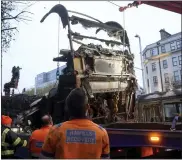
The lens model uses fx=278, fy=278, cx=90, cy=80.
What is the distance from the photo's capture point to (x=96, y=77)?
5.83 metres

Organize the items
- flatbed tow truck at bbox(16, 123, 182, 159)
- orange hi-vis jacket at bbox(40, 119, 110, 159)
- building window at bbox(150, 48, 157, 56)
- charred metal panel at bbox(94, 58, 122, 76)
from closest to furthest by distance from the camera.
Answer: orange hi-vis jacket at bbox(40, 119, 110, 159)
flatbed tow truck at bbox(16, 123, 182, 159)
charred metal panel at bbox(94, 58, 122, 76)
building window at bbox(150, 48, 157, 56)

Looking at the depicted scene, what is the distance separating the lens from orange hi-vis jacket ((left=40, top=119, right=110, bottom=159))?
1738mm

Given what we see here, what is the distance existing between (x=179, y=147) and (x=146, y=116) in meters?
6.55

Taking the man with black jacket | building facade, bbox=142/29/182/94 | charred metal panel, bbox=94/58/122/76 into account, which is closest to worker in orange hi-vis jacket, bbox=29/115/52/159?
the man with black jacket

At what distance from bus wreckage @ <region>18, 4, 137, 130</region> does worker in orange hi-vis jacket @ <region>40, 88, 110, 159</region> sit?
335 cm

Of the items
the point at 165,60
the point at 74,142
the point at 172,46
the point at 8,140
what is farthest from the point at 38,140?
the point at 165,60

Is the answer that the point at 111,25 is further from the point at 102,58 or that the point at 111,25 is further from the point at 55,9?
the point at 55,9

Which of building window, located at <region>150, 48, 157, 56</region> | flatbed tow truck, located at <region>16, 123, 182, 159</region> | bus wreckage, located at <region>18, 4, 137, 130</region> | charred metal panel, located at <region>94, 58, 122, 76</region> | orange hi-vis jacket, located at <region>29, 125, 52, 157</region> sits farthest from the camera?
building window, located at <region>150, 48, 157, 56</region>

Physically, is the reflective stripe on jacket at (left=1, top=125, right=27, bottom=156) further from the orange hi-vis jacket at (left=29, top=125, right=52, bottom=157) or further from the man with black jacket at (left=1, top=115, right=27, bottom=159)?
the orange hi-vis jacket at (left=29, top=125, right=52, bottom=157)

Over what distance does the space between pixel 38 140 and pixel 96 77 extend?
2.58 metres

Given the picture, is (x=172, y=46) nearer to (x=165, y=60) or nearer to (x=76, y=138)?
(x=165, y=60)

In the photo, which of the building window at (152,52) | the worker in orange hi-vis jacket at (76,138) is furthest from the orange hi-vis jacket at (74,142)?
the building window at (152,52)

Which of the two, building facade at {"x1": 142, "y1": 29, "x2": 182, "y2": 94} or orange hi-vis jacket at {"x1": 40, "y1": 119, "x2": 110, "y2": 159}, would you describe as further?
building facade at {"x1": 142, "y1": 29, "x2": 182, "y2": 94}

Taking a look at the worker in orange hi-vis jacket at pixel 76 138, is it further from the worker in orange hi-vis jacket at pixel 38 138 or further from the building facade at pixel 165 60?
the building facade at pixel 165 60
